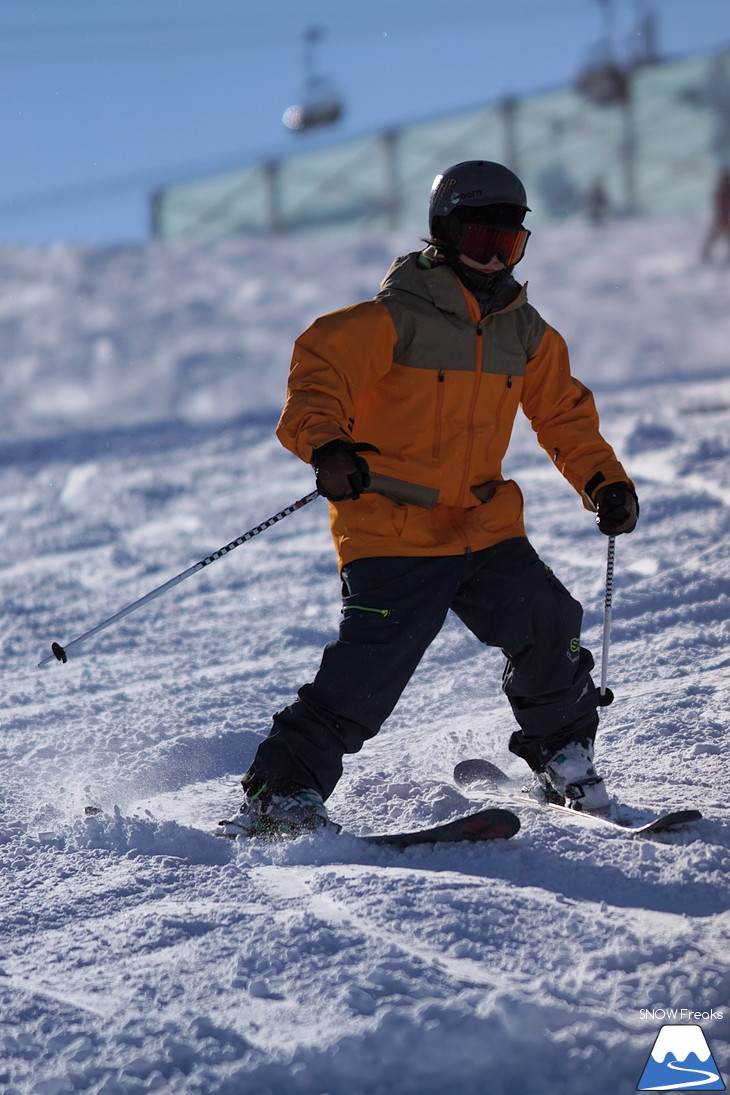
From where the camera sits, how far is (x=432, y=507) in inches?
104

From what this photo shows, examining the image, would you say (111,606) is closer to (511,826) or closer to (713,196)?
(511,826)

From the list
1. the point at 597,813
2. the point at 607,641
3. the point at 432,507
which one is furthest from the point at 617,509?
the point at 597,813

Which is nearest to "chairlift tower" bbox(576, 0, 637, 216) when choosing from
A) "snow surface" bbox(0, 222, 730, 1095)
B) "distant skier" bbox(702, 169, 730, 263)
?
"distant skier" bbox(702, 169, 730, 263)

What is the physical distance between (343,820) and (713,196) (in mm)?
17614

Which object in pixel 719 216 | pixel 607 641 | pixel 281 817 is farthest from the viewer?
pixel 719 216

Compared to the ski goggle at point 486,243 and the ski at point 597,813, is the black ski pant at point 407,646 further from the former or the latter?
the ski goggle at point 486,243

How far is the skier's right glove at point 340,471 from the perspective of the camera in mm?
2377

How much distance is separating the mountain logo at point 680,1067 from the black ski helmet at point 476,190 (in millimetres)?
1837

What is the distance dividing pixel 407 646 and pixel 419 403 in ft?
1.86

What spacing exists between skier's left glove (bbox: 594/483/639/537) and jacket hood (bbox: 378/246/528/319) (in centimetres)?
52

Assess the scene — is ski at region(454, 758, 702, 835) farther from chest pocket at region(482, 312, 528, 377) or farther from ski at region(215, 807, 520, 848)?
chest pocket at region(482, 312, 528, 377)

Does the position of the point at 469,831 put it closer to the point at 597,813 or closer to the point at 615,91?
the point at 597,813

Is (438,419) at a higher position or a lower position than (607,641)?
higher

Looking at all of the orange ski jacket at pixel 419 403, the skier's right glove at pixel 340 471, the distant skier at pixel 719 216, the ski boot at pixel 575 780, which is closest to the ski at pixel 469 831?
the ski boot at pixel 575 780
